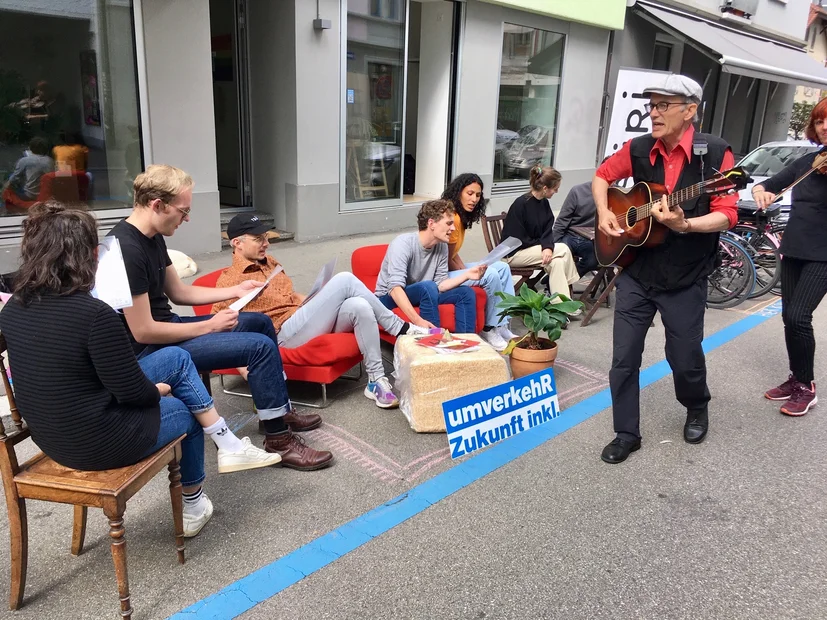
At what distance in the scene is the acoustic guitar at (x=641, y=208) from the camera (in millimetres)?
3033

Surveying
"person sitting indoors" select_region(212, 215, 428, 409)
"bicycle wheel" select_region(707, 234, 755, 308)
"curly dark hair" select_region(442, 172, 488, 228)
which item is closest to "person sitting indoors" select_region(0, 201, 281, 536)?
"person sitting indoors" select_region(212, 215, 428, 409)

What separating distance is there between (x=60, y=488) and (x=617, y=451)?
262 cm

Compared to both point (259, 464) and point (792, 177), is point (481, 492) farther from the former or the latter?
point (792, 177)

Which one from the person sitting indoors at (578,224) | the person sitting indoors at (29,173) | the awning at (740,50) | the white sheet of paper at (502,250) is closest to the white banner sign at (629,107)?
the person sitting indoors at (578,224)

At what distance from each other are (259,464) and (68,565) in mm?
891

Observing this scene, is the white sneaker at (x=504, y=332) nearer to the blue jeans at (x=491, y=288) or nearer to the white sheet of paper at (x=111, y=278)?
the blue jeans at (x=491, y=288)

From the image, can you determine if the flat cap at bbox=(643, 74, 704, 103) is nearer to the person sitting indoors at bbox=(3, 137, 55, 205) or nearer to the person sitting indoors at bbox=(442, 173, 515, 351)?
the person sitting indoors at bbox=(442, 173, 515, 351)

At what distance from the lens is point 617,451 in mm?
3439

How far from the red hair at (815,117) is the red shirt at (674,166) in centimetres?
82

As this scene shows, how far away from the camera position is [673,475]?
131 inches

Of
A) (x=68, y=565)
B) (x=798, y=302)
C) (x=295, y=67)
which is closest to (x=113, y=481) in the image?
(x=68, y=565)

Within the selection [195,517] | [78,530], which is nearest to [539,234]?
[195,517]

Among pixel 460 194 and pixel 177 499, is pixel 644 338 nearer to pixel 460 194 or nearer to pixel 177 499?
pixel 460 194

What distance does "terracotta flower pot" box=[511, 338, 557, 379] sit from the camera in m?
4.08
